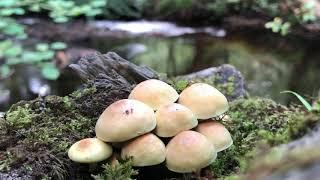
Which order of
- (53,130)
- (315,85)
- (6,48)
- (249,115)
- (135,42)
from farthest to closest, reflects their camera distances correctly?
(135,42), (315,85), (6,48), (249,115), (53,130)

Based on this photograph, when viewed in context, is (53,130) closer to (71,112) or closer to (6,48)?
(71,112)

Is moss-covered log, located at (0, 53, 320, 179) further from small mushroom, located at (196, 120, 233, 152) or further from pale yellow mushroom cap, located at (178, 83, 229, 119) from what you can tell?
pale yellow mushroom cap, located at (178, 83, 229, 119)

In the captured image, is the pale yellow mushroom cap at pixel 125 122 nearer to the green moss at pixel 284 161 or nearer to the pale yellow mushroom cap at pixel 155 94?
the pale yellow mushroom cap at pixel 155 94

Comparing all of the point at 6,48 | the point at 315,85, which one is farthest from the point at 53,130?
the point at 315,85

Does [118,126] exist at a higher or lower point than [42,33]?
higher

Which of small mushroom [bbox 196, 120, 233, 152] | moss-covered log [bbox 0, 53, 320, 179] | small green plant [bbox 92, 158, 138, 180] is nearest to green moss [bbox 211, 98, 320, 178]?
moss-covered log [bbox 0, 53, 320, 179]

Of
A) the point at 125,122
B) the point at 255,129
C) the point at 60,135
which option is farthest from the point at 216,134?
the point at 60,135

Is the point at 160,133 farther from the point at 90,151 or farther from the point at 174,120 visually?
the point at 90,151
